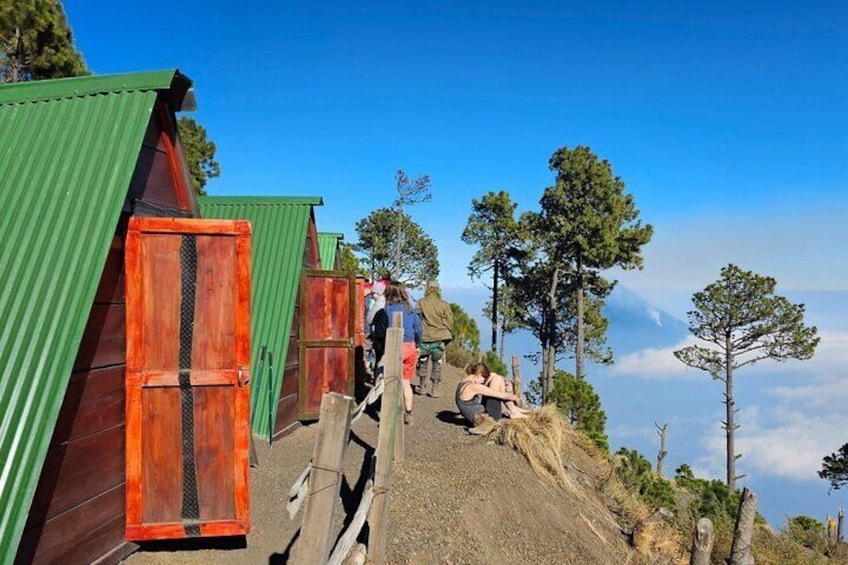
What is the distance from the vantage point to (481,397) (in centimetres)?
1020

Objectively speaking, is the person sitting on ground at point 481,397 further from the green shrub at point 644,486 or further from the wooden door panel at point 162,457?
the wooden door panel at point 162,457

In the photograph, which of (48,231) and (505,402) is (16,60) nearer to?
(48,231)

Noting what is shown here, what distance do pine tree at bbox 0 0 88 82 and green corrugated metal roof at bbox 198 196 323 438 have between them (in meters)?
6.43

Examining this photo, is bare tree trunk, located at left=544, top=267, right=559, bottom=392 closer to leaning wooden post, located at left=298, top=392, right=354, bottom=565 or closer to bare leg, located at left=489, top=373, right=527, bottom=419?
bare leg, located at left=489, top=373, right=527, bottom=419

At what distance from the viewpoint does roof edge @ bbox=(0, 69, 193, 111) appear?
4359 mm

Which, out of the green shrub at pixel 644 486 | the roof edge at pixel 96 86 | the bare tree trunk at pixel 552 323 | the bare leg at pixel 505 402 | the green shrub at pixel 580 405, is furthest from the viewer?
the bare tree trunk at pixel 552 323

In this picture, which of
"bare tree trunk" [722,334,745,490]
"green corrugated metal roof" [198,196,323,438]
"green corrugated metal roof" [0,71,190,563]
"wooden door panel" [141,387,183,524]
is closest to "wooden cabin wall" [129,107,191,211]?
"green corrugated metal roof" [0,71,190,563]

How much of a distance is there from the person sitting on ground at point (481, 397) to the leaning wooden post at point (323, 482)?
7.02m

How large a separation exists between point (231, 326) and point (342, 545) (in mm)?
1664

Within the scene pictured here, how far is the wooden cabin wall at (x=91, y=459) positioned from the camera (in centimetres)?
358

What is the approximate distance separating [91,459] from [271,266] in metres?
4.92

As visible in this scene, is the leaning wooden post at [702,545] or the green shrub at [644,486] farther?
the green shrub at [644,486]

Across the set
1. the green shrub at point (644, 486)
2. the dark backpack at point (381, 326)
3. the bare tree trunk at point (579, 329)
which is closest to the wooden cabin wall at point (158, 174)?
the dark backpack at point (381, 326)

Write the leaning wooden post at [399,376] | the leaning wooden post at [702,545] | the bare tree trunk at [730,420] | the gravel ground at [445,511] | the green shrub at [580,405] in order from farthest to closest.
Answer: the bare tree trunk at [730,420] < the green shrub at [580,405] < the leaning wooden post at [399,376] < the leaning wooden post at [702,545] < the gravel ground at [445,511]
